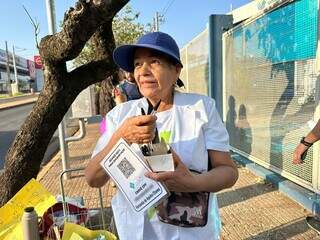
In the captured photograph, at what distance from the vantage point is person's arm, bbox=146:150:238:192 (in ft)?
4.61

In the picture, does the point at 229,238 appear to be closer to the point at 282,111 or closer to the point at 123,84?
the point at 282,111

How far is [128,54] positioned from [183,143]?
0.46m

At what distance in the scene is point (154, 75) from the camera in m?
1.59

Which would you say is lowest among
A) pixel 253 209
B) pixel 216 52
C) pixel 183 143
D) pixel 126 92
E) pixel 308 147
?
pixel 253 209

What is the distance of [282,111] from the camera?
5199 millimetres

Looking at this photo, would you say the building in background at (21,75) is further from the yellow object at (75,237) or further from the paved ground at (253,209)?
the yellow object at (75,237)

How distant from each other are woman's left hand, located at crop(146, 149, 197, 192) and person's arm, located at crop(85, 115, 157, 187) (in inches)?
5.0

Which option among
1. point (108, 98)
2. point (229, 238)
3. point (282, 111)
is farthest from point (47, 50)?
point (108, 98)

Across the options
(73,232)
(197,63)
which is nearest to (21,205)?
(73,232)

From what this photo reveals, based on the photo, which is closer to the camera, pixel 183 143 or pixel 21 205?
pixel 183 143

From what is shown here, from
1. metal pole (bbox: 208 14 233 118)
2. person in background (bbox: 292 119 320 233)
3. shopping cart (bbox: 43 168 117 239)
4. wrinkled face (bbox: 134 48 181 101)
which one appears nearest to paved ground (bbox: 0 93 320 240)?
person in background (bbox: 292 119 320 233)

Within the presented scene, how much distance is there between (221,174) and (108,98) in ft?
17.9

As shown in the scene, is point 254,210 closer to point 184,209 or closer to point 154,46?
point 184,209

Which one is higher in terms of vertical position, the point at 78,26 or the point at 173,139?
the point at 78,26
